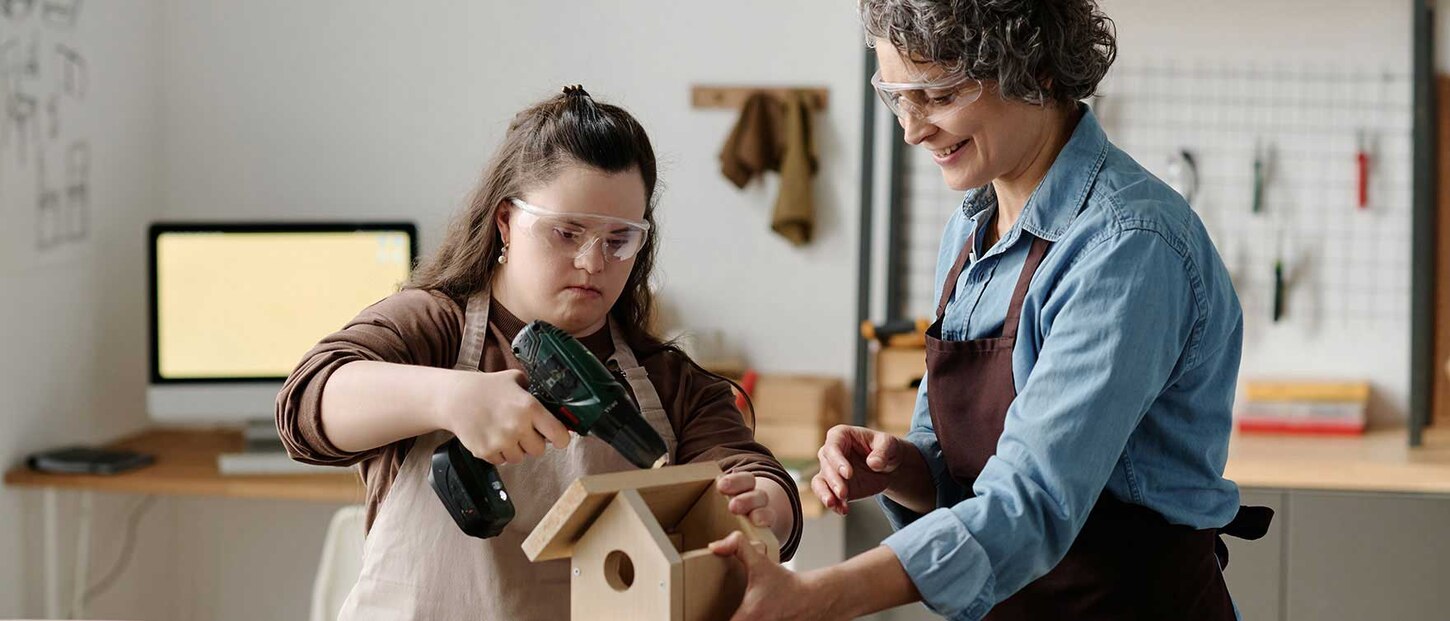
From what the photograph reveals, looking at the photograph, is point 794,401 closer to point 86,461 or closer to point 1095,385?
point 86,461

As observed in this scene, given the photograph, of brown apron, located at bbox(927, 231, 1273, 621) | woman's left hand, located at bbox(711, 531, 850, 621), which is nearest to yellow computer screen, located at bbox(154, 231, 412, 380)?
brown apron, located at bbox(927, 231, 1273, 621)

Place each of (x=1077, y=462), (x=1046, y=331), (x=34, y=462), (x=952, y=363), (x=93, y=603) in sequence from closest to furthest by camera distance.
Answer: (x=1077, y=462)
(x=1046, y=331)
(x=952, y=363)
(x=34, y=462)
(x=93, y=603)

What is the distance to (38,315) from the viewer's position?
323cm

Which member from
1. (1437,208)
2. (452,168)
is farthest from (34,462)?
(1437,208)

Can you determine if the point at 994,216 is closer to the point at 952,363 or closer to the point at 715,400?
the point at 952,363

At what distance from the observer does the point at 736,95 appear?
3.54 metres

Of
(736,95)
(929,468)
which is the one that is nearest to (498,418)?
(929,468)

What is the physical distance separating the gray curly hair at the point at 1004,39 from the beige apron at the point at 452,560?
55 centimetres

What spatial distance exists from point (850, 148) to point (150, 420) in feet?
6.32

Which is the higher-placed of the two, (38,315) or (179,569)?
(38,315)

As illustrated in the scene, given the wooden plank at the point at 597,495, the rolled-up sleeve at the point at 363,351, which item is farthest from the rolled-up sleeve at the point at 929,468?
the rolled-up sleeve at the point at 363,351

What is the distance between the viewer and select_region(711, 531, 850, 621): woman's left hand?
1.21m

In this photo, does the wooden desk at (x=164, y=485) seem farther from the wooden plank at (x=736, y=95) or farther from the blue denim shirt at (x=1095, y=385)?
the blue denim shirt at (x=1095, y=385)

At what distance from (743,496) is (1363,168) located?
2.57m
